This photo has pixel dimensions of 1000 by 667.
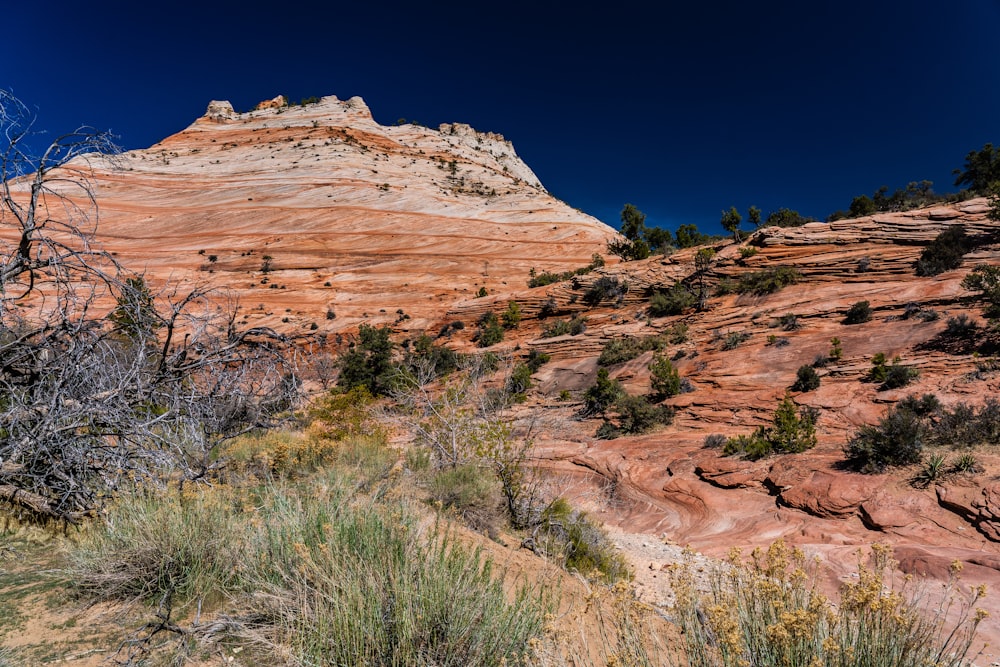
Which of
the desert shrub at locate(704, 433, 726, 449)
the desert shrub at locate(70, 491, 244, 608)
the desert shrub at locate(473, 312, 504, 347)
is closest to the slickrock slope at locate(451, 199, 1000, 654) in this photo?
the desert shrub at locate(704, 433, 726, 449)

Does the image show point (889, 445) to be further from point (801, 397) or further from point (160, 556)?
point (160, 556)

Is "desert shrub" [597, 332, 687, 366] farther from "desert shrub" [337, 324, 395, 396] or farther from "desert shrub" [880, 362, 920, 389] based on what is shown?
"desert shrub" [337, 324, 395, 396]

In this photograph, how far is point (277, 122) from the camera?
182ft

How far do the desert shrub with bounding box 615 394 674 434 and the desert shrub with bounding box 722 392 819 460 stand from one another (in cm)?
244

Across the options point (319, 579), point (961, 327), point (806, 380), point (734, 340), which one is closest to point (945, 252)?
point (961, 327)

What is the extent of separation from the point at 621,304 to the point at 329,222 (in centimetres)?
2860

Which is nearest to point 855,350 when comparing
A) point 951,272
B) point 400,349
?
point 951,272

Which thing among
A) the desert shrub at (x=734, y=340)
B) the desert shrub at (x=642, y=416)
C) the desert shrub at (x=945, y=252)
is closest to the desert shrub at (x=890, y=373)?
the desert shrub at (x=734, y=340)

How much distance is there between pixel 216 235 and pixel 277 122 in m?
25.3

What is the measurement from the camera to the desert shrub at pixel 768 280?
56.4 ft

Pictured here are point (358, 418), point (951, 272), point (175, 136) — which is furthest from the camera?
point (175, 136)

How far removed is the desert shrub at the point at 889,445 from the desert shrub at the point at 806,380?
140 inches

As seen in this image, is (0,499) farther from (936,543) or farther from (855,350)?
(855,350)

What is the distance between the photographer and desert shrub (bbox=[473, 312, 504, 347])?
22.3 m
